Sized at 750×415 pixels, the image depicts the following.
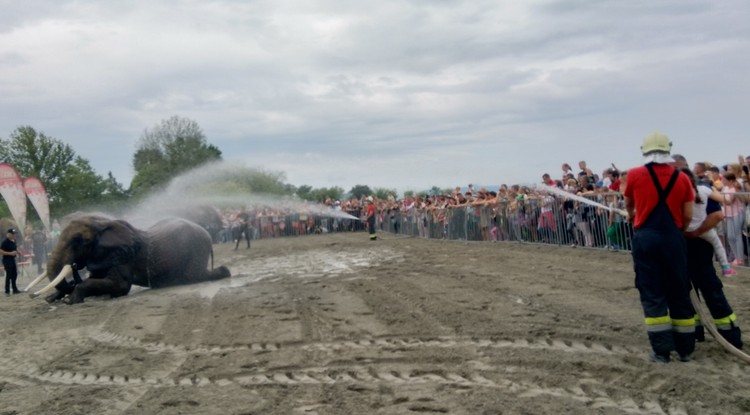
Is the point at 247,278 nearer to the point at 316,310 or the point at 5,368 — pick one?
the point at 316,310

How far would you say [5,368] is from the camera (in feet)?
26.3

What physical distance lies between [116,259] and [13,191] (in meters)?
10.0

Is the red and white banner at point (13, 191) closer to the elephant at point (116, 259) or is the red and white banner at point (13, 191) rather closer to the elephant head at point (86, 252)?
the elephant at point (116, 259)

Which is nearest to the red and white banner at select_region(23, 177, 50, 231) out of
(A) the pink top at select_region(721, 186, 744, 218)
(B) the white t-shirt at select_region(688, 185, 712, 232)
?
(A) the pink top at select_region(721, 186, 744, 218)

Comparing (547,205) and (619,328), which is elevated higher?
(547,205)

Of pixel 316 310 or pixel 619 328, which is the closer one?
pixel 619 328

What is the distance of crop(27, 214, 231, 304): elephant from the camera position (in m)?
14.1

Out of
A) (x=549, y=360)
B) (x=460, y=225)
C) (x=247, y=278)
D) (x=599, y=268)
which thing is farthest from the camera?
(x=460, y=225)

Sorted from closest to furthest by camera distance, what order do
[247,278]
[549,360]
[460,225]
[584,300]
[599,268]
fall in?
[549,360] < [584,300] < [599,268] < [247,278] < [460,225]

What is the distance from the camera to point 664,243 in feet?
21.1

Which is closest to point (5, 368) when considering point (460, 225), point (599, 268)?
point (599, 268)

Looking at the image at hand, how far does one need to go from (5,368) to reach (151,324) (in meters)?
2.34

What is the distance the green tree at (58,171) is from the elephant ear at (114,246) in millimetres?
43680

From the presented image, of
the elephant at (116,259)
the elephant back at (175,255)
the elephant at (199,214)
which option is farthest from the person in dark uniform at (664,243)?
the elephant at (199,214)
